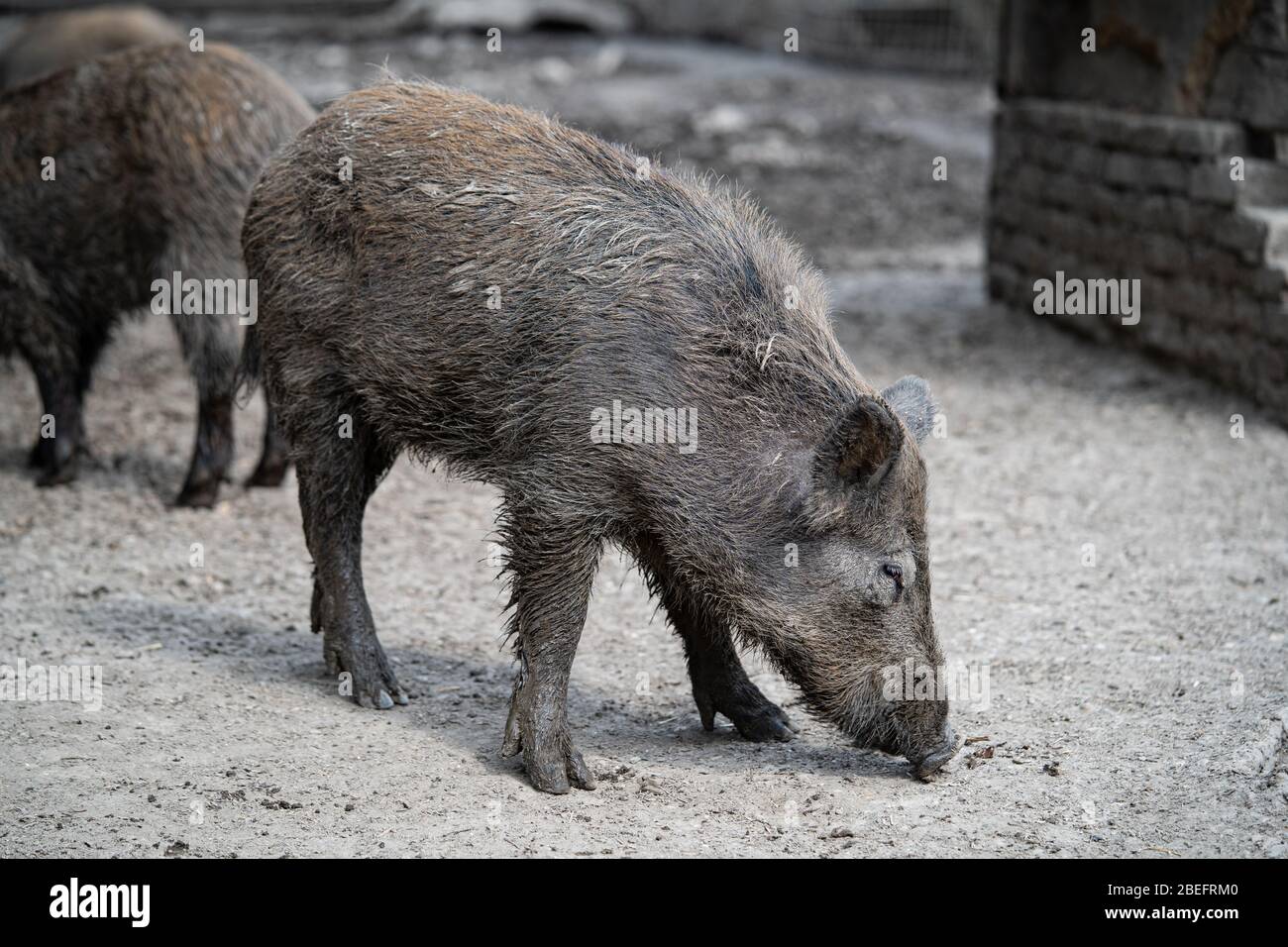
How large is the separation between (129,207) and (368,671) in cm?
329

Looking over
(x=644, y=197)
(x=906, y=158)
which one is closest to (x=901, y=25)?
(x=906, y=158)

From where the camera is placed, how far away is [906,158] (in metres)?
15.9

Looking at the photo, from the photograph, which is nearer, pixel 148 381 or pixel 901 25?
pixel 148 381

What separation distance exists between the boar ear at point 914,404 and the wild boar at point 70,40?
8672 mm

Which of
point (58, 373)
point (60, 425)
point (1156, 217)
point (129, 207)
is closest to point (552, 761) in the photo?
point (129, 207)

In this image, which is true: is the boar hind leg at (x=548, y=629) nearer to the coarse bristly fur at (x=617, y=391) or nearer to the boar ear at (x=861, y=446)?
the coarse bristly fur at (x=617, y=391)

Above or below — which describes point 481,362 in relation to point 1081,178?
below

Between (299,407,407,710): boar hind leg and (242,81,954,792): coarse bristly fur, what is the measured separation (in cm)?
25

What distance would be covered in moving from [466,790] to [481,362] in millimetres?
1260

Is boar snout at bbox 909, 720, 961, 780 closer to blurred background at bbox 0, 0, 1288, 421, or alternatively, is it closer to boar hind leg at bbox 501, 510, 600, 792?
boar hind leg at bbox 501, 510, 600, 792

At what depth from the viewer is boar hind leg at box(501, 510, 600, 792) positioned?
449 cm

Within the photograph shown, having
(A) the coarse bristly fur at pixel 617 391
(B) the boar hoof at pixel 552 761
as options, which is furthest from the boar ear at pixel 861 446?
(B) the boar hoof at pixel 552 761

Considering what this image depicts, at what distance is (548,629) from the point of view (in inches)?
179

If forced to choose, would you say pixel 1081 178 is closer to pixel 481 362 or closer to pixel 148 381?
pixel 148 381
